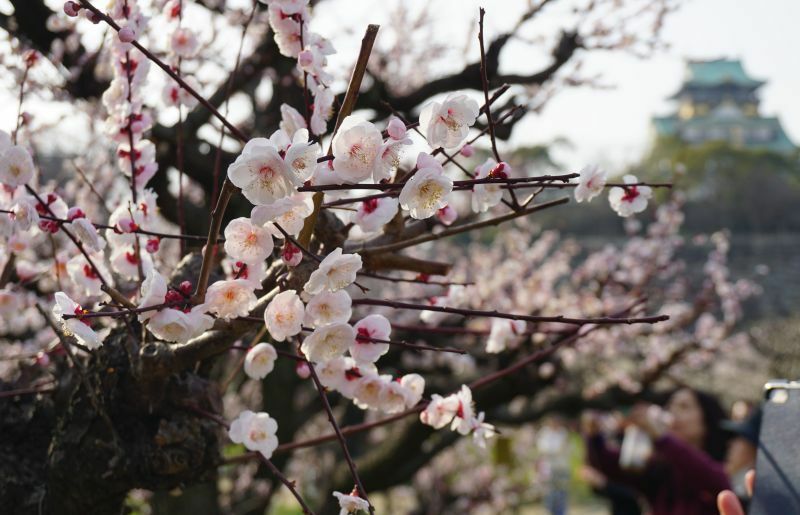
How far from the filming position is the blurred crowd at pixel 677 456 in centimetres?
373

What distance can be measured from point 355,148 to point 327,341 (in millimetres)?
420

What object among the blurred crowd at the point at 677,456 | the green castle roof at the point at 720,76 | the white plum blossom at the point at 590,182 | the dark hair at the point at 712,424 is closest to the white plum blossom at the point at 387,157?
the white plum blossom at the point at 590,182

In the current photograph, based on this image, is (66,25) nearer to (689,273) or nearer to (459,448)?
(459,448)

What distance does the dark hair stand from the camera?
436cm

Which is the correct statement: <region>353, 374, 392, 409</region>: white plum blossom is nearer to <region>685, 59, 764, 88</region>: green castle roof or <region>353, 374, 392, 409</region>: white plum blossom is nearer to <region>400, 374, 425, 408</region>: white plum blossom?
<region>400, 374, 425, 408</region>: white plum blossom

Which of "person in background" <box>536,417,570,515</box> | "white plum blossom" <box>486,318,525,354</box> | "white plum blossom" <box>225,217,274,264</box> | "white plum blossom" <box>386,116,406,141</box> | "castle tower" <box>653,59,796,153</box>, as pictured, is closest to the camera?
"white plum blossom" <box>386,116,406,141</box>

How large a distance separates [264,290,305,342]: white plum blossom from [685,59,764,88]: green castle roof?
1746 inches

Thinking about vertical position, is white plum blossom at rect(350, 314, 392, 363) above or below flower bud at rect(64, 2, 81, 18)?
below

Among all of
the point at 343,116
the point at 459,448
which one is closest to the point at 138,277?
the point at 343,116

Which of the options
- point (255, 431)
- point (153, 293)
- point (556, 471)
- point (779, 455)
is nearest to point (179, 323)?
point (153, 293)

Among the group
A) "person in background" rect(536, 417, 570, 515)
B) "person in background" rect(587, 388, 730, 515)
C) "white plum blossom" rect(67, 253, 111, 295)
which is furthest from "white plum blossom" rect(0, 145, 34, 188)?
"person in background" rect(536, 417, 570, 515)

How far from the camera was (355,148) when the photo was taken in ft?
3.85

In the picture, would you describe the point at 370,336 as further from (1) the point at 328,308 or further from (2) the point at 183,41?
(2) the point at 183,41

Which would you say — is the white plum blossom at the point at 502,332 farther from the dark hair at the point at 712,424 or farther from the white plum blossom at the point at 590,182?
the dark hair at the point at 712,424
